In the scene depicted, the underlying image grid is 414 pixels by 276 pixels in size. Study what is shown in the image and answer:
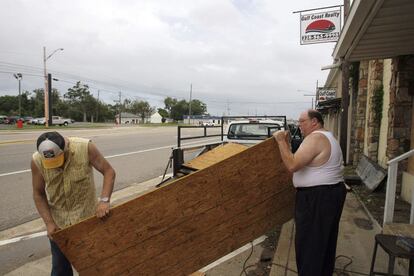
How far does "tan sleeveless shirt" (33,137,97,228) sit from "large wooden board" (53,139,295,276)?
34 centimetres

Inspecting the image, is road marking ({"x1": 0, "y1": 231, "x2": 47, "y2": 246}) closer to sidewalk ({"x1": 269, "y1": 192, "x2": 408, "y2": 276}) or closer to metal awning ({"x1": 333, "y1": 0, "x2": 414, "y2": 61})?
sidewalk ({"x1": 269, "y1": 192, "x2": 408, "y2": 276})

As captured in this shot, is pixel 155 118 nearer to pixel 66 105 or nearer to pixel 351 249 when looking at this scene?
pixel 66 105

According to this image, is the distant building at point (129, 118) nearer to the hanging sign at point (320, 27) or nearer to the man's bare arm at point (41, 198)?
the hanging sign at point (320, 27)

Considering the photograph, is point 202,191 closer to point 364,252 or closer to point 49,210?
point 49,210

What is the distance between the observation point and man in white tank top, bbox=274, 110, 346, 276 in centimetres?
284

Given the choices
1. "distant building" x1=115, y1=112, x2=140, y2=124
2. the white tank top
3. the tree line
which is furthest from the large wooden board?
"distant building" x1=115, y1=112, x2=140, y2=124

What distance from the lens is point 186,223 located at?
2.86 metres

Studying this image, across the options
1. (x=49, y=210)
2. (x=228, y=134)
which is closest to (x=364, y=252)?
(x=49, y=210)

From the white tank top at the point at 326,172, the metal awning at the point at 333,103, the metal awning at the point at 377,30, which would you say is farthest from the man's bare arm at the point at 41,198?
the metal awning at the point at 333,103

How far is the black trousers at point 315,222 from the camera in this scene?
9.45 ft

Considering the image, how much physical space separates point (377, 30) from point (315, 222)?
3428mm

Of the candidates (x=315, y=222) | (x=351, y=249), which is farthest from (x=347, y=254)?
(x=315, y=222)

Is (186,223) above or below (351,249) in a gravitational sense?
above

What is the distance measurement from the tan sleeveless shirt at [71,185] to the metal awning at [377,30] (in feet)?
11.2
